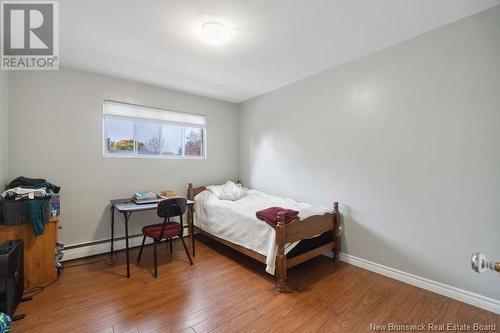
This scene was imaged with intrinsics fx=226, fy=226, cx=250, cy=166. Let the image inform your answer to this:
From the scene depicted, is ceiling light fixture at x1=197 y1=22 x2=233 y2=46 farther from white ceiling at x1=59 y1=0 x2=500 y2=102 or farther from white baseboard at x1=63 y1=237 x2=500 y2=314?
white baseboard at x1=63 y1=237 x2=500 y2=314

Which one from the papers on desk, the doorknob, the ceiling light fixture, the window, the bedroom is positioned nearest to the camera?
the doorknob

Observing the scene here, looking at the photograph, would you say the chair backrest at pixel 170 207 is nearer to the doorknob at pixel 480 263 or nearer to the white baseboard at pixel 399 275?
the white baseboard at pixel 399 275

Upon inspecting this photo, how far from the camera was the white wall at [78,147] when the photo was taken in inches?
104

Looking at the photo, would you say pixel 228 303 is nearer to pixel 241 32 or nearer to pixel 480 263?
pixel 480 263

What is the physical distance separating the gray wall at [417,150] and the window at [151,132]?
1923mm

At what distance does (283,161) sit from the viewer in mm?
3646

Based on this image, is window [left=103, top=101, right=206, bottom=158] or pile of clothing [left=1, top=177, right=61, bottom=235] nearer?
pile of clothing [left=1, top=177, right=61, bottom=235]

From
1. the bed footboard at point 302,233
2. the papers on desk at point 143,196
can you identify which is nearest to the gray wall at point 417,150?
the bed footboard at point 302,233

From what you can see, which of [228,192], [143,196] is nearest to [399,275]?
[228,192]

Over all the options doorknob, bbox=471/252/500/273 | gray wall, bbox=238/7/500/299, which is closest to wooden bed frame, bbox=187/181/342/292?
gray wall, bbox=238/7/500/299

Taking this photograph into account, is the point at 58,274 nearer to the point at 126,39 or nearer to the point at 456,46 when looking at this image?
the point at 126,39

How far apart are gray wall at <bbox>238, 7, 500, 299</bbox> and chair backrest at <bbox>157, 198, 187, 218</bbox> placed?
5.66 ft

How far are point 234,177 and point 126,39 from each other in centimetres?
290

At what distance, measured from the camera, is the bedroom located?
1883 millimetres
